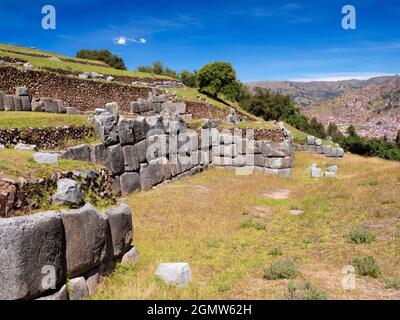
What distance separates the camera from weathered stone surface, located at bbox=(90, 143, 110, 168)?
1537 cm

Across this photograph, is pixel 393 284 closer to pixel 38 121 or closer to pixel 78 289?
pixel 78 289

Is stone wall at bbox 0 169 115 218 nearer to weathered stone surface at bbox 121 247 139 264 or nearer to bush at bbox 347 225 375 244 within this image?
weathered stone surface at bbox 121 247 139 264

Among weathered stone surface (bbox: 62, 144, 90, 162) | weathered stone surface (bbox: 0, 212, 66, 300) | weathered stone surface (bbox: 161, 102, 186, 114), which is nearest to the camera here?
weathered stone surface (bbox: 0, 212, 66, 300)

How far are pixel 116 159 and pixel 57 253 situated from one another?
34.7 feet

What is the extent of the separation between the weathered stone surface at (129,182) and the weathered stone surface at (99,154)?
1.47 meters

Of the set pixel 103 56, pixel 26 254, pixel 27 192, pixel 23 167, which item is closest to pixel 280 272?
pixel 26 254

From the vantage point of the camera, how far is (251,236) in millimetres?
12266

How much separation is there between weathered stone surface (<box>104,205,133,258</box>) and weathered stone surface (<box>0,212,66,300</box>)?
202 centimetres

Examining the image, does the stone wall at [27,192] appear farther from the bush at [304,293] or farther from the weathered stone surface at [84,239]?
the bush at [304,293]

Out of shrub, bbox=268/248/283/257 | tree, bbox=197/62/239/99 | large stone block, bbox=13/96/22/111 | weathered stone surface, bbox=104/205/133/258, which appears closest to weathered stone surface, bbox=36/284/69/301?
weathered stone surface, bbox=104/205/133/258
